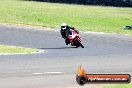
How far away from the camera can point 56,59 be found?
830 inches

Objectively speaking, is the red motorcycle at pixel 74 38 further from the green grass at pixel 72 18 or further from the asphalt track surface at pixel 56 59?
the green grass at pixel 72 18

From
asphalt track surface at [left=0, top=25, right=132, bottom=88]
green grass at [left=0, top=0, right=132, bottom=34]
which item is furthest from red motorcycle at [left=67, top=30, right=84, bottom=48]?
green grass at [left=0, top=0, right=132, bottom=34]

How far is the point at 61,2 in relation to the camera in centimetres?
6525

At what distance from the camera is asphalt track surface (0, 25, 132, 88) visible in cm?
1523

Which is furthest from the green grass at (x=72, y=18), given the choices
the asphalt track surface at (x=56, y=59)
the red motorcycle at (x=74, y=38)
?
the red motorcycle at (x=74, y=38)

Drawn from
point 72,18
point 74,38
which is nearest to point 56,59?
point 74,38

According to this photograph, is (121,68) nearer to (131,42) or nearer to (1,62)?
(1,62)

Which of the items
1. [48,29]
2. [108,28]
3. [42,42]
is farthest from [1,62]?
[108,28]

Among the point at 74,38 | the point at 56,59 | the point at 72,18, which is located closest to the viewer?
the point at 56,59

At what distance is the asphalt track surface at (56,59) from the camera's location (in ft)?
50.0

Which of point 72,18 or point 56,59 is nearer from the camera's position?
point 56,59

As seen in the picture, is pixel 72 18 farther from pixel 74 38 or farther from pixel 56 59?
pixel 56 59

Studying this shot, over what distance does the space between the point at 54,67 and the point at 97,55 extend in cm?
571

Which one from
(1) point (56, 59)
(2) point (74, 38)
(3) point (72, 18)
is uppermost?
(1) point (56, 59)
